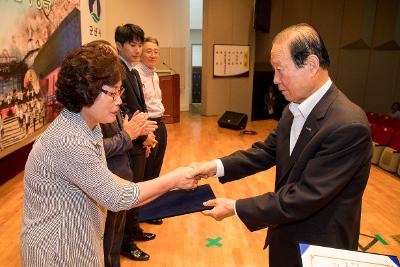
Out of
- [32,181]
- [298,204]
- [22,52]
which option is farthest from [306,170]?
[22,52]

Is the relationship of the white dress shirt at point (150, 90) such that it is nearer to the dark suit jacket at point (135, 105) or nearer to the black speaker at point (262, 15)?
the dark suit jacket at point (135, 105)

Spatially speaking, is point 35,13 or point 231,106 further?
point 231,106

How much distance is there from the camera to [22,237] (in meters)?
1.20

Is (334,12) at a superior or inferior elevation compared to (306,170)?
superior

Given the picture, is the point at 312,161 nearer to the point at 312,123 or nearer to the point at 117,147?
the point at 312,123

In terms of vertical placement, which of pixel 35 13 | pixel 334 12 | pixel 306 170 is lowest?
pixel 306 170

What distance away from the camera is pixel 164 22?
338 inches

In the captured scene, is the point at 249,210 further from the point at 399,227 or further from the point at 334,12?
the point at 334,12

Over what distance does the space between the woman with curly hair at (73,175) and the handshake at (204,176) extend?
29cm

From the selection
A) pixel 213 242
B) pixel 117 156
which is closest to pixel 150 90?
pixel 117 156

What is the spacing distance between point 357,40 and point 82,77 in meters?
9.93

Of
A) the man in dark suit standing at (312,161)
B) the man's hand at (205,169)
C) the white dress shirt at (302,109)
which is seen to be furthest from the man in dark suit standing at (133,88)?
the white dress shirt at (302,109)

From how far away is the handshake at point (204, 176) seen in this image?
57.2 inches

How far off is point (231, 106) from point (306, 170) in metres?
7.67
